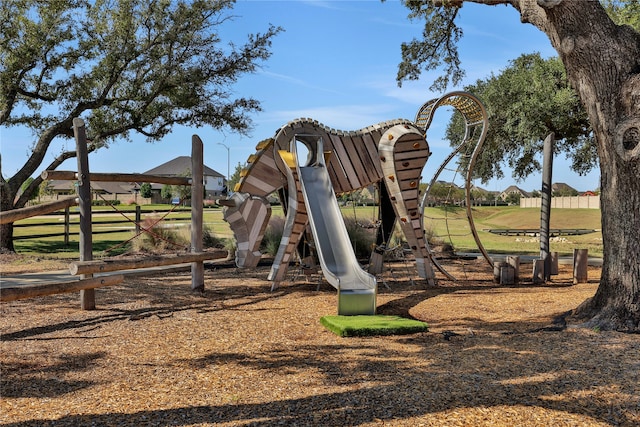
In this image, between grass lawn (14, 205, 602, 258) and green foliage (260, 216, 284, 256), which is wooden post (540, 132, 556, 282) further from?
green foliage (260, 216, 284, 256)

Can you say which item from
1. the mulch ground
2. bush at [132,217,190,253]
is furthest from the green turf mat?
bush at [132,217,190,253]

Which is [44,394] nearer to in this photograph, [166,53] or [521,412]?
[521,412]

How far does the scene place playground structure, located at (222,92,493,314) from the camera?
28.9 ft

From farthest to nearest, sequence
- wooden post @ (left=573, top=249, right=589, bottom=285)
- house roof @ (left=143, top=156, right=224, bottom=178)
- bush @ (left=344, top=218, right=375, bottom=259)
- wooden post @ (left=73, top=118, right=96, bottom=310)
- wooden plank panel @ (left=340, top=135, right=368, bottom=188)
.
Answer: house roof @ (left=143, top=156, right=224, bottom=178), bush @ (left=344, top=218, right=375, bottom=259), wooden post @ (left=573, top=249, right=589, bottom=285), wooden plank panel @ (left=340, top=135, right=368, bottom=188), wooden post @ (left=73, top=118, right=96, bottom=310)

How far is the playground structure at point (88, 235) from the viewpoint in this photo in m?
6.51

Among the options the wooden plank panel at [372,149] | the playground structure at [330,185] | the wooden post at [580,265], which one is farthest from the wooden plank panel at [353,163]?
the wooden post at [580,265]

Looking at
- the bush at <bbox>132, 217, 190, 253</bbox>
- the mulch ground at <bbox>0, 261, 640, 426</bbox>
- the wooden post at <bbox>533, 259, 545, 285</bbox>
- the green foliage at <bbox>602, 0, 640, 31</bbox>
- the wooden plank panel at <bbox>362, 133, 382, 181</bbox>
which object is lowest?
the mulch ground at <bbox>0, 261, 640, 426</bbox>

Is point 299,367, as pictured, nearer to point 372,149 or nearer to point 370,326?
point 370,326

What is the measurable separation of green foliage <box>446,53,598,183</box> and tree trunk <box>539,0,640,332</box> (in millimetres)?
9478

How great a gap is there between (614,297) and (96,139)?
15142mm

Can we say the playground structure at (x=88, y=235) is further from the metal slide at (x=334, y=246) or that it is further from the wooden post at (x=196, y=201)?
the metal slide at (x=334, y=246)

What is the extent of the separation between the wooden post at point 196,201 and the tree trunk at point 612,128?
5674 millimetres

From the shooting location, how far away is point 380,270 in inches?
448

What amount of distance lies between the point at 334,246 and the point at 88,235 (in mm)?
3453
